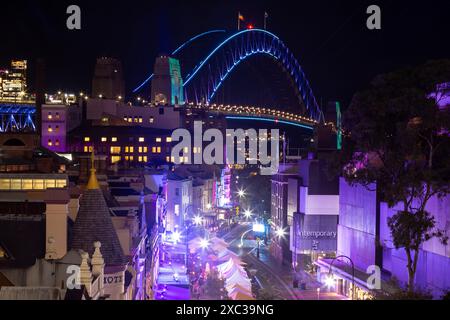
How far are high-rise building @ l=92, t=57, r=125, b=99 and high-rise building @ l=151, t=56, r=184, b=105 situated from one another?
6.36 metres

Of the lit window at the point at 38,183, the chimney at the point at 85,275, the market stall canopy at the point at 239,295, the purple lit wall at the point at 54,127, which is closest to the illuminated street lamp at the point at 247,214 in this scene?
the purple lit wall at the point at 54,127

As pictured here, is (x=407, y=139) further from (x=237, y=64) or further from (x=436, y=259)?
(x=237, y=64)

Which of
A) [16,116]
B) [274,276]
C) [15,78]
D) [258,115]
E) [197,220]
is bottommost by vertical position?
[274,276]

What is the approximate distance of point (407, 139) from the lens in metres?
23.6

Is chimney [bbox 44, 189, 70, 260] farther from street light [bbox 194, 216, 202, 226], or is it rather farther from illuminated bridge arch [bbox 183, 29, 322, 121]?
illuminated bridge arch [bbox 183, 29, 322, 121]

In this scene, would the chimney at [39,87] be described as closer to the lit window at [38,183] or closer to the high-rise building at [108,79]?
the high-rise building at [108,79]

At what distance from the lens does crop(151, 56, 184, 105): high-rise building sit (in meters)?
112

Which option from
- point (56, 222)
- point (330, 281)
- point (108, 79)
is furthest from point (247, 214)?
point (56, 222)

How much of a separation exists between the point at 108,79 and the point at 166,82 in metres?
10.5

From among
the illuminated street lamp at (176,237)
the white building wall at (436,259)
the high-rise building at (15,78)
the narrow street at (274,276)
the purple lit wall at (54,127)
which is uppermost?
the high-rise building at (15,78)

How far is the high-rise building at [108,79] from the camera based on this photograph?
11638cm

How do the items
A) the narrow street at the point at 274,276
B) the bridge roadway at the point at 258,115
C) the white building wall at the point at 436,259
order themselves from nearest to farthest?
1. the white building wall at the point at 436,259
2. the narrow street at the point at 274,276
3. the bridge roadway at the point at 258,115

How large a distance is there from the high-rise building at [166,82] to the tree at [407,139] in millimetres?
87096
